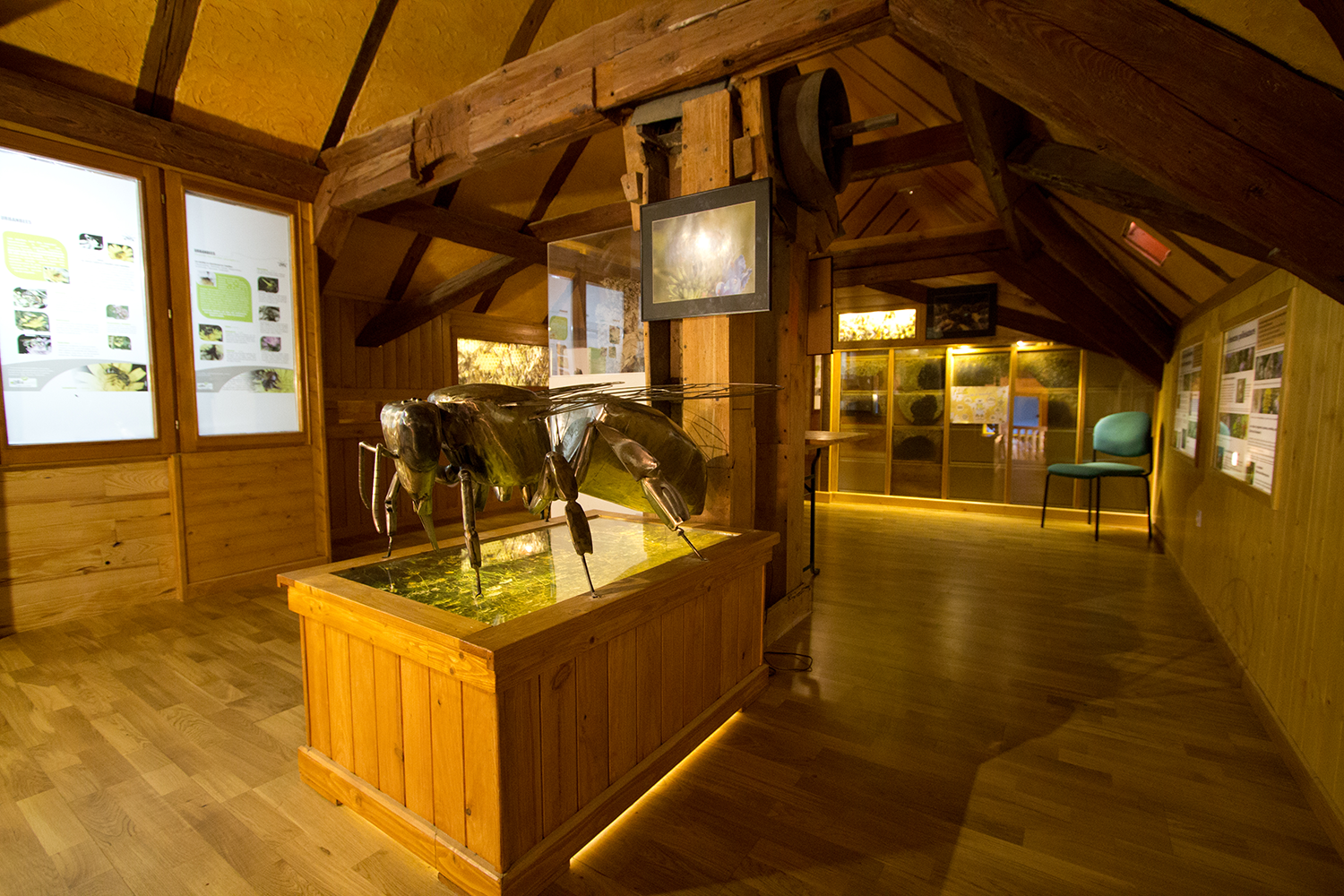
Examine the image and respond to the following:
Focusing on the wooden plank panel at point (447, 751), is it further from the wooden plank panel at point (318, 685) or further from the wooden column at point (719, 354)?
the wooden column at point (719, 354)

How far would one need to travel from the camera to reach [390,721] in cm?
153

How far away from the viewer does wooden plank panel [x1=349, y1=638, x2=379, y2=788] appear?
1.56 meters

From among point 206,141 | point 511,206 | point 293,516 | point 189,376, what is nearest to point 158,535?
point 293,516

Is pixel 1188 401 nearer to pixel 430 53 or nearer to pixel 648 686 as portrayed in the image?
pixel 648 686

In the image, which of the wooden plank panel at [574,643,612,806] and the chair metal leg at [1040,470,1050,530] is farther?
the chair metal leg at [1040,470,1050,530]

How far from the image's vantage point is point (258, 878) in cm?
147

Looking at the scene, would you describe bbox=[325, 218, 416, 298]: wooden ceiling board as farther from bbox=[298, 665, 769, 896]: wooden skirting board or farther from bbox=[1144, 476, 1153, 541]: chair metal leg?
bbox=[1144, 476, 1153, 541]: chair metal leg

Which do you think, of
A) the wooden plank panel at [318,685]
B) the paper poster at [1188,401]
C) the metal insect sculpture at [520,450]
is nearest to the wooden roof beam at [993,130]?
the paper poster at [1188,401]

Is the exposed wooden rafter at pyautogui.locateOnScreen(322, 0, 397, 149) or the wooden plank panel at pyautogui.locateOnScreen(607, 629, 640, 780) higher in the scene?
the exposed wooden rafter at pyautogui.locateOnScreen(322, 0, 397, 149)

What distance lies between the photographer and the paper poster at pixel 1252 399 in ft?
7.76

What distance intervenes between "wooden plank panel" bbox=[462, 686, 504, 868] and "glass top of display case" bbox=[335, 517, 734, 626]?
7.6 inches

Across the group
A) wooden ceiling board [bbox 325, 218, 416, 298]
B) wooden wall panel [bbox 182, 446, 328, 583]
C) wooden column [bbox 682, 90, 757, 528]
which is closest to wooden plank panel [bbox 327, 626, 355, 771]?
wooden column [bbox 682, 90, 757, 528]

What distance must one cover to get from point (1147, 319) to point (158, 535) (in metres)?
7.16

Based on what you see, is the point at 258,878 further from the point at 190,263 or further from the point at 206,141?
the point at 206,141
